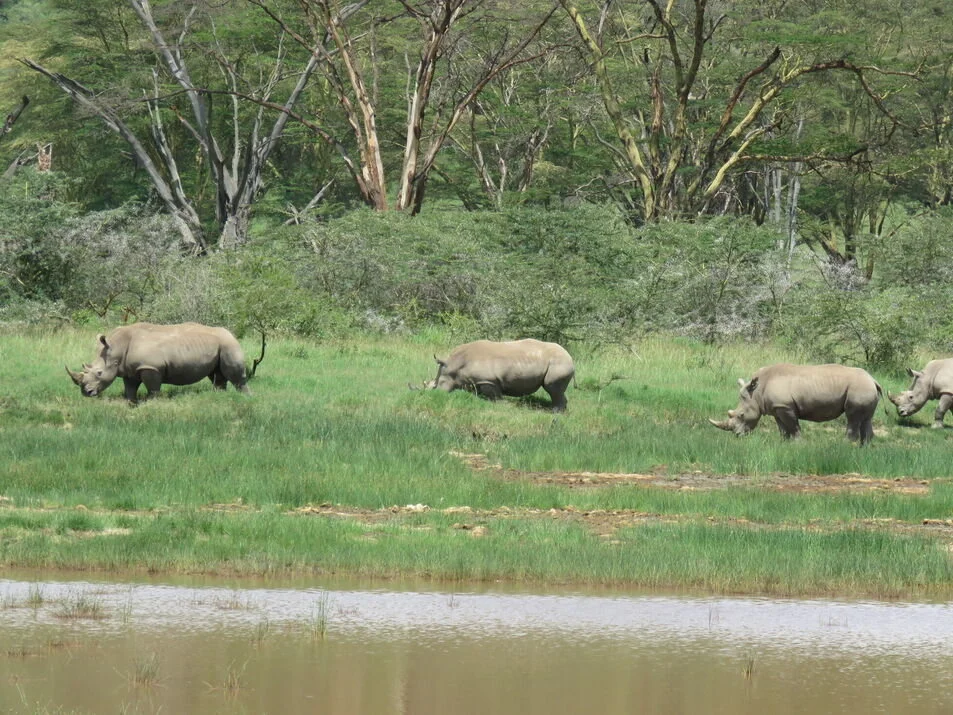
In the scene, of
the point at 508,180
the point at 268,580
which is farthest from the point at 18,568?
the point at 508,180

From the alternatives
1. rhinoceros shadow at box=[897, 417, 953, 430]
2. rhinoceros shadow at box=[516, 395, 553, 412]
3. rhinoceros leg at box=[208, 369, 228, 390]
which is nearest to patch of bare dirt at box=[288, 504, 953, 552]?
rhinoceros shadow at box=[516, 395, 553, 412]

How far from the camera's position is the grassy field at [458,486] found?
9.88m

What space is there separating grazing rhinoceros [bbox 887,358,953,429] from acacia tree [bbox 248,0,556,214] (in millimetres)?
13658

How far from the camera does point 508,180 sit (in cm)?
4172

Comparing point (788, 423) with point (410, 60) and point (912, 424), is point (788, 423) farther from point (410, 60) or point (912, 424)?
point (410, 60)

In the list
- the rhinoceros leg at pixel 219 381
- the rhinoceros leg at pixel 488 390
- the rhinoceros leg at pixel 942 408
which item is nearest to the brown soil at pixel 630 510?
the rhinoceros leg at pixel 488 390

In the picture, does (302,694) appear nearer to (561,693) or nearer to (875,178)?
(561,693)

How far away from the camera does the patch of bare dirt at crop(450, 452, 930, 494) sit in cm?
1322

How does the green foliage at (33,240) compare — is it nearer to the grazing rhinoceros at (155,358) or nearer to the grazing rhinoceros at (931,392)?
the grazing rhinoceros at (155,358)

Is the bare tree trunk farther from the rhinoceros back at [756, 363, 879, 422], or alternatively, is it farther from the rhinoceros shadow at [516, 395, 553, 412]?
the rhinoceros back at [756, 363, 879, 422]

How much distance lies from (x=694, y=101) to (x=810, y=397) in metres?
20.4

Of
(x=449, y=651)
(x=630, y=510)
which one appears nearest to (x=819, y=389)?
(x=630, y=510)

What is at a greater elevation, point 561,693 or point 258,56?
point 258,56

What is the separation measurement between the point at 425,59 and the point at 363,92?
146 cm
